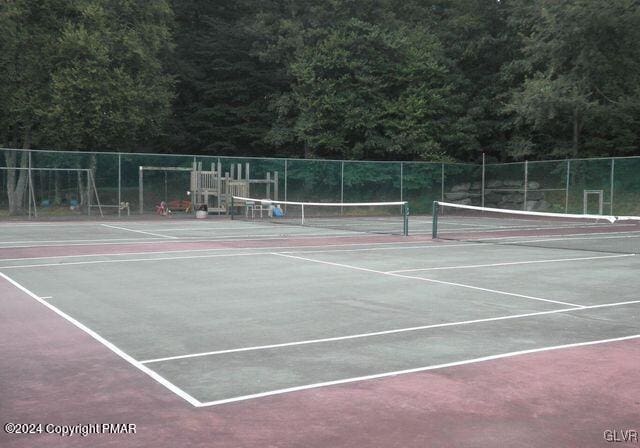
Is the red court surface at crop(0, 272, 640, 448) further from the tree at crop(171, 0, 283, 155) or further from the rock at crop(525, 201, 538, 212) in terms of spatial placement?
the tree at crop(171, 0, 283, 155)

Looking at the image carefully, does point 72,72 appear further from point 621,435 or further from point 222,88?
point 621,435

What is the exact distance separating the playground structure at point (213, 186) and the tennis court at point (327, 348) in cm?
1775

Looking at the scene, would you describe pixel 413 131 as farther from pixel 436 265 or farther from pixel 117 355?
pixel 117 355

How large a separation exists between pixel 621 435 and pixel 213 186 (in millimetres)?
29172

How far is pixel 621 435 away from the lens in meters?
4.28

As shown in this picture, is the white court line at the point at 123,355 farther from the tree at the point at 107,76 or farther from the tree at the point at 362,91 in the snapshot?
the tree at the point at 362,91

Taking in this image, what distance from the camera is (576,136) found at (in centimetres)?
3850

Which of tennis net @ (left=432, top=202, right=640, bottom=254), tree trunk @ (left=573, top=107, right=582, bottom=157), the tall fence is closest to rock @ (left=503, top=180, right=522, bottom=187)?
the tall fence

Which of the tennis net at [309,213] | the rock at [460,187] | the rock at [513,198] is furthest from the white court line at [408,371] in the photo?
the rock at [460,187]

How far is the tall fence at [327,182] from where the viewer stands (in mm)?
29547

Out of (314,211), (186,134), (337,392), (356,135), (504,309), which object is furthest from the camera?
(186,134)

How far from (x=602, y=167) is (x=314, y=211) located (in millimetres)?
13553

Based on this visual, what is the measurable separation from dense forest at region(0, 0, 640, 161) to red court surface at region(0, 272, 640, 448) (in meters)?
29.7

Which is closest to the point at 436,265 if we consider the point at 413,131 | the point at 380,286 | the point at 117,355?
the point at 380,286
